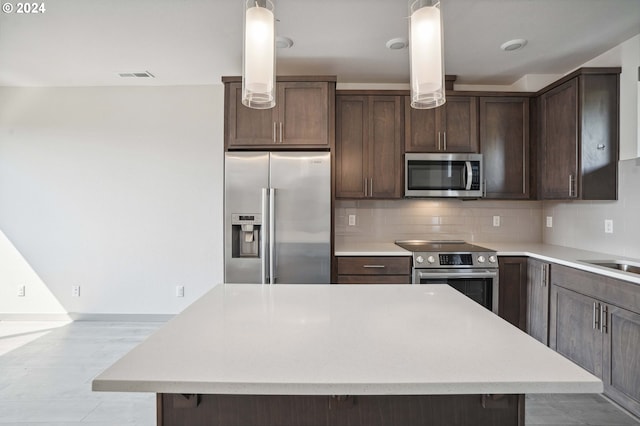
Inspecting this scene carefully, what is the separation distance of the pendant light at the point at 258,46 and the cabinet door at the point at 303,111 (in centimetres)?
179

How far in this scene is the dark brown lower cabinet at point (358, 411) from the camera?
0.98 m

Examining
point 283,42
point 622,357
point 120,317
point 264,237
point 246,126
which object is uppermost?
point 283,42

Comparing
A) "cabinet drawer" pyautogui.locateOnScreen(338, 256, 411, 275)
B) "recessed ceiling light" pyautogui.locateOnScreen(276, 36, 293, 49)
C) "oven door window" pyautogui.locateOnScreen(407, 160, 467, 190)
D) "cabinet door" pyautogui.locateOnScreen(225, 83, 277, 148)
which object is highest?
"recessed ceiling light" pyautogui.locateOnScreen(276, 36, 293, 49)

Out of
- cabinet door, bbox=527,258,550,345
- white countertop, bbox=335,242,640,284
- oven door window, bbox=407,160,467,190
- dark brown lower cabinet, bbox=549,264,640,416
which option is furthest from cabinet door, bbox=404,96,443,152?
dark brown lower cabinet, bbox=549,264,640,416

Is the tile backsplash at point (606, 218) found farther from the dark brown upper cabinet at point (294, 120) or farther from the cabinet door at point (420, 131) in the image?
the dark brown upper cabinet at point (294, 120)

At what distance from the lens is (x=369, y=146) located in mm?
3197

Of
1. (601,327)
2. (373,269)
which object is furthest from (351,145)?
(601,327)

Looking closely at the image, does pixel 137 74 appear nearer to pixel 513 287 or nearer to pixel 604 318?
pixel 513 287

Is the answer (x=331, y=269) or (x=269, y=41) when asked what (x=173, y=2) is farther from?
(x=331, y=269)

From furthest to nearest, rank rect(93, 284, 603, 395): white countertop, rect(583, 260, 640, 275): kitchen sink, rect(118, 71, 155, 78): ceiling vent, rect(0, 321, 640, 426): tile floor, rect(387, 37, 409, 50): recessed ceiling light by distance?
rect(118, 71, 155, 78): ceiling vent < rect(387, 37, 409, 50): recessed ceiling light < rect(583, 260, 640, 275): kitchen sink < rect(0, 321, 640, 426): tile floor < rect(93, 284, 603, 395): white countertop

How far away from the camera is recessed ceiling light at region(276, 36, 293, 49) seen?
2590 mm

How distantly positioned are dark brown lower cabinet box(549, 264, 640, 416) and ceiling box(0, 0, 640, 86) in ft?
5.84

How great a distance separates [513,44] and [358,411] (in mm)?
2950

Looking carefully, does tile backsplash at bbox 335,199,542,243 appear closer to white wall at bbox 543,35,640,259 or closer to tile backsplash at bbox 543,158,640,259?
tile backsplash at bbox 543,158,640,259
